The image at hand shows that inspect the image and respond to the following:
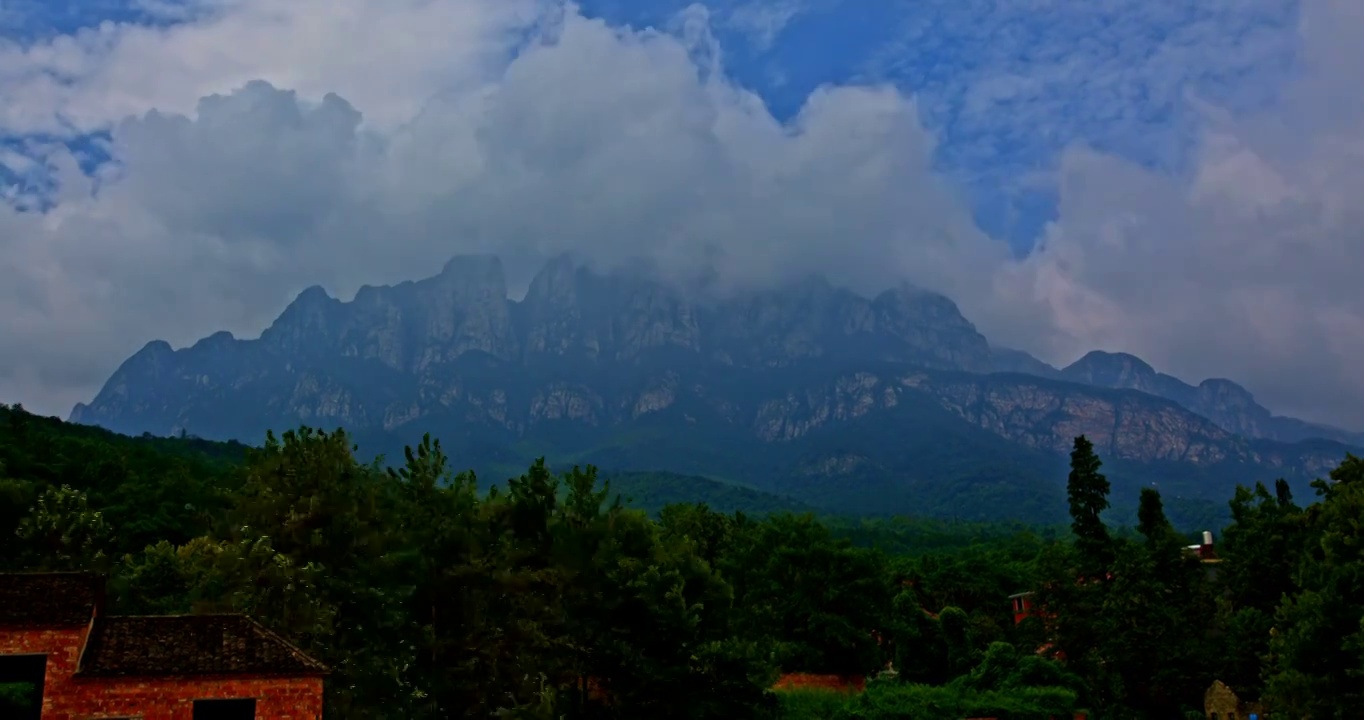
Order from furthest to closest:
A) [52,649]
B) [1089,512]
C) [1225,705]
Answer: [1089,512] → [1225,705] → [52,649]

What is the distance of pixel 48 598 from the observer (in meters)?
26.5

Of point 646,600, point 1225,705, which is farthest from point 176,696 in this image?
point 1225,705

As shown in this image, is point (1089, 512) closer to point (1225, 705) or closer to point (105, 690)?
point (1225, 705)

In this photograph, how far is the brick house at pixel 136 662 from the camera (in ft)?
84.4

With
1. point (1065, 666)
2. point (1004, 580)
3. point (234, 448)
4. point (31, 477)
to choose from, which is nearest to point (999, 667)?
point (1065, 666)

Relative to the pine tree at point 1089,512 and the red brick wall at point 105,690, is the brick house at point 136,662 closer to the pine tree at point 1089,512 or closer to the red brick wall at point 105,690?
the red brick wall at point 105,690

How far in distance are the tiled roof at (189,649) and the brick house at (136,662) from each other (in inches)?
1.0

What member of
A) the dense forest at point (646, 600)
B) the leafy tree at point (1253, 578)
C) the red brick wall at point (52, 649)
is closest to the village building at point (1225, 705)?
the leafy tree at point (1253, 578)

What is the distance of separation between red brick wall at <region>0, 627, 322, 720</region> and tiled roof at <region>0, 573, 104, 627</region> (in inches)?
10.8

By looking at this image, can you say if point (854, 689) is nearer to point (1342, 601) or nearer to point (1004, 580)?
point (1342, 601)

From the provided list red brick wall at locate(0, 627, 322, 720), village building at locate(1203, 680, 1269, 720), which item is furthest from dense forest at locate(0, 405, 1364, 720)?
red brick wall at locate(0, 627, 322, 720)

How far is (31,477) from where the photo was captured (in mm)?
71688

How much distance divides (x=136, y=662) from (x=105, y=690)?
2.83 feet

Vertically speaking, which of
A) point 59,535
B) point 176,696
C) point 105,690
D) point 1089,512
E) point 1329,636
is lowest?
point 176,696
